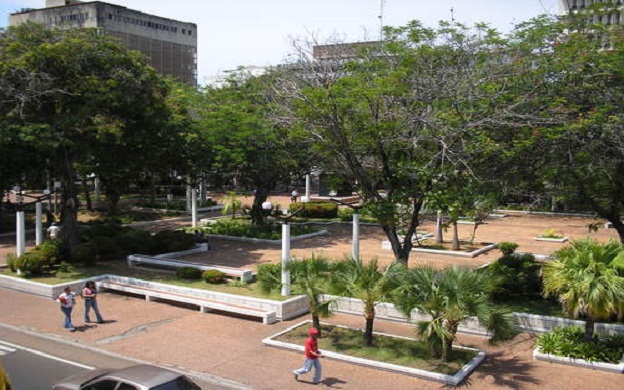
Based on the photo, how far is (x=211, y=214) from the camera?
1704 inches

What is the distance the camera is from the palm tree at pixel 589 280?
12.6 metres

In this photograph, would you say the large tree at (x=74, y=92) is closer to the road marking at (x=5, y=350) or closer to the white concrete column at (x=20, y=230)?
the white concrete column at (x=20, y=230)

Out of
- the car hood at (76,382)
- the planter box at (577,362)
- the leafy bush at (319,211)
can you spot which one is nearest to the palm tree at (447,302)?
the planter box at (577,362)

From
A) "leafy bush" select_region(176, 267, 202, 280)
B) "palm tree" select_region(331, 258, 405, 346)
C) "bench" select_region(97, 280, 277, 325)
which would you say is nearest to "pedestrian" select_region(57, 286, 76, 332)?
"bench" select_region(97, 280, 277, 325)

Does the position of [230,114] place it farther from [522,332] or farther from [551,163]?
[522,332]

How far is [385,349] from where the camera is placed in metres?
14.5

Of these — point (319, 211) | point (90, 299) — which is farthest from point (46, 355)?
point (319, 211)

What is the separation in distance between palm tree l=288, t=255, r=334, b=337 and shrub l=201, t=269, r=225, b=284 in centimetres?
606

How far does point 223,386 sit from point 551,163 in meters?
11.7

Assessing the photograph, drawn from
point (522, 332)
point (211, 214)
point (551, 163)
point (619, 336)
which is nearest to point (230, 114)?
point (211, 214)

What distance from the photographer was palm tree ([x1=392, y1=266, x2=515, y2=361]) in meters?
12.7

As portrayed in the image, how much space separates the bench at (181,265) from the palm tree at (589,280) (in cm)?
1075

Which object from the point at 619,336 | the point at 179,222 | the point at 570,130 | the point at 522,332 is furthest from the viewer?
the point at 179,222

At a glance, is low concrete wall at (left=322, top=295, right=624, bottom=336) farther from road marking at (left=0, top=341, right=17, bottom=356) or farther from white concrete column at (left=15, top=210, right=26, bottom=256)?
white concrete column at (left=15, top=210, right=26, bottom=256)
